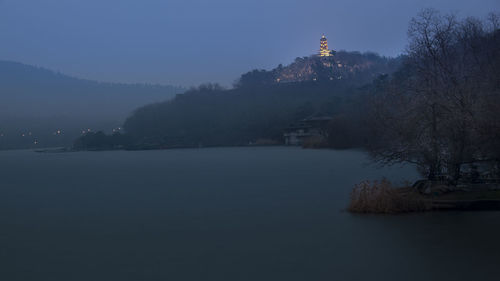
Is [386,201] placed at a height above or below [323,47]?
below

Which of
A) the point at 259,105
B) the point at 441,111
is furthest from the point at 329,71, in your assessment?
the point at 441,111

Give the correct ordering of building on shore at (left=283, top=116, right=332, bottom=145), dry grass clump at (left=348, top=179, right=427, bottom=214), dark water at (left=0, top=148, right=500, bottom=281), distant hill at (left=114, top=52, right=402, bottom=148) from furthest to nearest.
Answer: distant hill at (left=114, top=52, right=402, bottom=148), building on shore at (left=283, top=116, right=332, bottom=145), dry grass clump at (left=348, top=179, right=427, bottom=214), dark water at (left=0, top=148, right=500, bottom=281)

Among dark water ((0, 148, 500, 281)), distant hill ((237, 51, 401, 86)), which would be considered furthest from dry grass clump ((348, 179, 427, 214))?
distant hill ((237, 51, 401, 86))

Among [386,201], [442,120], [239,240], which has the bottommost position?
[239,240]

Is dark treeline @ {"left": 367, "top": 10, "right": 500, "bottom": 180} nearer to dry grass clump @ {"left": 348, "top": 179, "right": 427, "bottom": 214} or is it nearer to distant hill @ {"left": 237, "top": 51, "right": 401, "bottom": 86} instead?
dry grass clump @ {"left": 348, "top": 179, "right": 427, "bottom": 214}

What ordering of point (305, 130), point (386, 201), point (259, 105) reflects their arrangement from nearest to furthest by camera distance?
point (386, 201) → point (305, 130) → point (259, 105)

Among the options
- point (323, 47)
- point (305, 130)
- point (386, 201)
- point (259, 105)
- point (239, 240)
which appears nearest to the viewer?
point (239, 240)

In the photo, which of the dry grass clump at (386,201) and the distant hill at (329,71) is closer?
the dry grass clump at (386,201)

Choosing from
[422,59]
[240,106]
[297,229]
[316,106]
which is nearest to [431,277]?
[297,229]

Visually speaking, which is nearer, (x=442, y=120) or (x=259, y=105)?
(x=442, y=120)

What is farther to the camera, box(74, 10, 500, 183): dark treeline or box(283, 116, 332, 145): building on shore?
box(283, 116, 332, 145): building on shore

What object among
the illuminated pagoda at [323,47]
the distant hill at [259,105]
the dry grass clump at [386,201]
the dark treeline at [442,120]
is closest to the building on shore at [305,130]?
the distant hill at [259,105]

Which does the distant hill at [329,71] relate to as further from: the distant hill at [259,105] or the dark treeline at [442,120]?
the dark treeline at [442,120]

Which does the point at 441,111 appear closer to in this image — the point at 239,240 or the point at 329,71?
the point at 239,240
